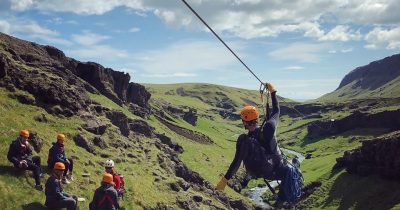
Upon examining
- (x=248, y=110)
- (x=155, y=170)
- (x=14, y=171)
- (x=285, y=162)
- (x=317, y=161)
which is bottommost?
(x=317, y=161)

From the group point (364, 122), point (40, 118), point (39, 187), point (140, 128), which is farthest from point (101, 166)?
point (364, 122)

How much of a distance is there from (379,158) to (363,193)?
24.6ft

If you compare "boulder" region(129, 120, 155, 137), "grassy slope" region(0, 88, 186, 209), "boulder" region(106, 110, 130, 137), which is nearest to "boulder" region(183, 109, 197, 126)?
"boulder" region(129, 120, 155, 137)

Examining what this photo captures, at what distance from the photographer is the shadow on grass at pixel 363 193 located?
7469cm

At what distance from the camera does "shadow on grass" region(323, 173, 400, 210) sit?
74.7 m

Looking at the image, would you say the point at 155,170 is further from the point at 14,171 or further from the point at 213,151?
the point at 213,151

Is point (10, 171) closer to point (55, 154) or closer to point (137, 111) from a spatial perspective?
point (55, 154)

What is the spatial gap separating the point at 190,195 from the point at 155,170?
5.42 metres

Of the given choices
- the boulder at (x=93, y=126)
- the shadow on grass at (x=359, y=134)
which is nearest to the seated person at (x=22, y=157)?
the boulder at (x=93, y=126)

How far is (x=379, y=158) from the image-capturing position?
82438mm

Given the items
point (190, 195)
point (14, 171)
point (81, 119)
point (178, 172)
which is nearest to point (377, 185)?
point (178, 172)

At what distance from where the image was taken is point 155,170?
4947 cm

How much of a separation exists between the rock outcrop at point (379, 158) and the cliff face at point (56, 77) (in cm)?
5167

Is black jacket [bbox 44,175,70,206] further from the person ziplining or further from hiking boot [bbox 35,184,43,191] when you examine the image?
the person ziplining
